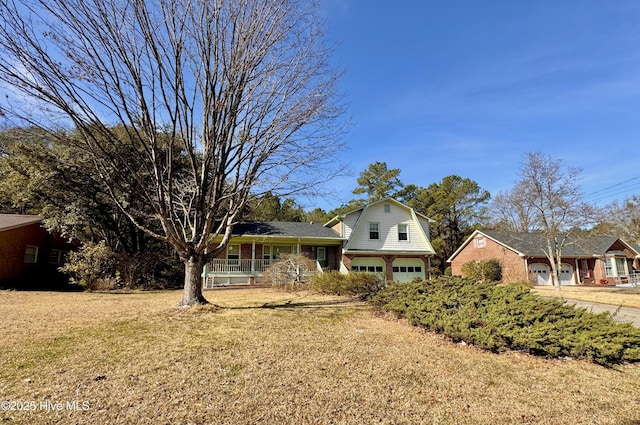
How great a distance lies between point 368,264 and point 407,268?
2899 millimetres

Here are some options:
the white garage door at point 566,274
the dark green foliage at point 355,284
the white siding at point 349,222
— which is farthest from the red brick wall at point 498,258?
the dark green foliage at point 355,284

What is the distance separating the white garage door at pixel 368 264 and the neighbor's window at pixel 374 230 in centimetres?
160

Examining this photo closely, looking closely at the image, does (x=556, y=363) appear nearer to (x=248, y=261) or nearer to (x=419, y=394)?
(x=419, y=394)

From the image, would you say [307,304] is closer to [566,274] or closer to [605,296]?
[605,296]

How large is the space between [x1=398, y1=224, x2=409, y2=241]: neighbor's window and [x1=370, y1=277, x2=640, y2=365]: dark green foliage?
1508cm

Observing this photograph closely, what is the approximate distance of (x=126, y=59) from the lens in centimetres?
703

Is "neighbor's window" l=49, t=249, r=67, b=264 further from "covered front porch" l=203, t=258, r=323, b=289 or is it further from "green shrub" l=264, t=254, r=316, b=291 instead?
"green shrub" l=264, t=254, r=316, b=291

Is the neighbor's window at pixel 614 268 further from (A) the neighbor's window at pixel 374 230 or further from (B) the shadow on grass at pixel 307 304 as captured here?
(B) the shadow on grass at pixel 307 304

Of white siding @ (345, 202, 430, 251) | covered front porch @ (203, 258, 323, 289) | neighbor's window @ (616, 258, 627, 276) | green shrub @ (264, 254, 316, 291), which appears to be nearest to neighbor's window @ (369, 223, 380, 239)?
white siding @ (345, 202, 430, 251)

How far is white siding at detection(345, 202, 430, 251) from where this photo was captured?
70.6 feet

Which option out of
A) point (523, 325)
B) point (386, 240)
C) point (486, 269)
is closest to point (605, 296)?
point (486, 269)

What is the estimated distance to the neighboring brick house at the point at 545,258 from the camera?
84.0 feet

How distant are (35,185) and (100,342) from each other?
604 inches

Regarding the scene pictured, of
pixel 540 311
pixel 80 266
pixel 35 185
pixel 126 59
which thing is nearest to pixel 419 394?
pixel 540 311
